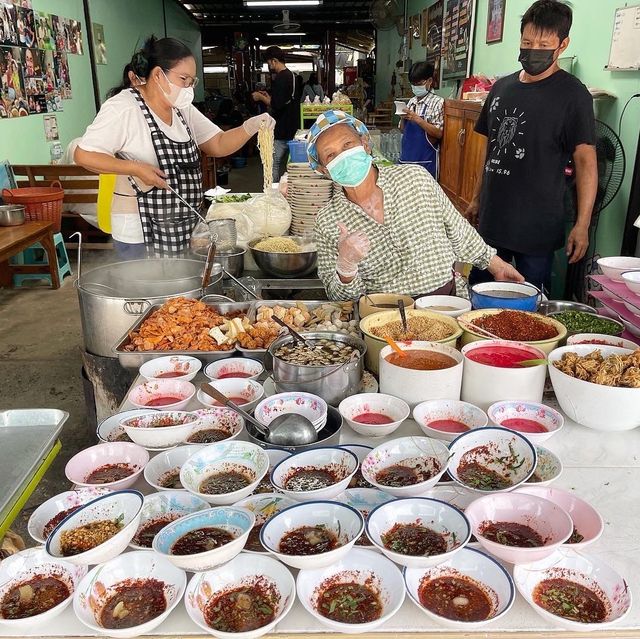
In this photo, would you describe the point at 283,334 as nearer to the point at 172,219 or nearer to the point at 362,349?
the point at 362,349

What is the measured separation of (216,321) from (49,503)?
1.13 metres

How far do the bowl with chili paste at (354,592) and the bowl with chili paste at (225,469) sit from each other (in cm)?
27

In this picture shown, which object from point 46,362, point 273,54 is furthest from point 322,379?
point 273,54

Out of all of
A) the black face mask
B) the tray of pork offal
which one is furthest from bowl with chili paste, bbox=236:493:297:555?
the black face mask

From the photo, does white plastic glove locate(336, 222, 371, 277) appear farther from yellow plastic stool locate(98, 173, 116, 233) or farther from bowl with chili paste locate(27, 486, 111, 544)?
yellow plastic stool locate(98, 173, 116, 233)

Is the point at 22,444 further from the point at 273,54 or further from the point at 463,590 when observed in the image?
the point at 273,54

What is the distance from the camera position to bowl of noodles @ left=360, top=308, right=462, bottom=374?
1936 millimetres

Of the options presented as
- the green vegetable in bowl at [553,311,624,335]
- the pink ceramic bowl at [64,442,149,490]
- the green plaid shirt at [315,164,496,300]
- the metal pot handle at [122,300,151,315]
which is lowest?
the pink ceramic bowl at [64,442,149,490]

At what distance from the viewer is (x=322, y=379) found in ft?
5.61

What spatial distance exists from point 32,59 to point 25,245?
2.87 metres

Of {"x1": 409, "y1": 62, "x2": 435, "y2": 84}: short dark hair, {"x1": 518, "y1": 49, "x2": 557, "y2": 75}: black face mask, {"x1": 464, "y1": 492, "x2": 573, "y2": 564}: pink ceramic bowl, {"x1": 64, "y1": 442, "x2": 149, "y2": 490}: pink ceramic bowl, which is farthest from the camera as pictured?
{"x1": 409, "y1": 62, "x2": 435, "y2": 84}: short dark hair

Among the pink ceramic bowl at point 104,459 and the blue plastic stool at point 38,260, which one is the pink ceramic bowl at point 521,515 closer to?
the pink ceramic bowl at point 104,459

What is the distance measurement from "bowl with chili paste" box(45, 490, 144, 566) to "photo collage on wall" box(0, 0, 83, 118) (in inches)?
250

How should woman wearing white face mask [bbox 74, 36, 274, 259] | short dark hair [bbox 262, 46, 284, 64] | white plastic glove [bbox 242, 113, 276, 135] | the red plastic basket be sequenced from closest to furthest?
woman wearing white face mask [bbox 74, 36, 274, 259], white plastic glove [bbox 242, 113, 276, 135], the red plastic basket, short dark hair [bbox 262, 46, 284, 64]
